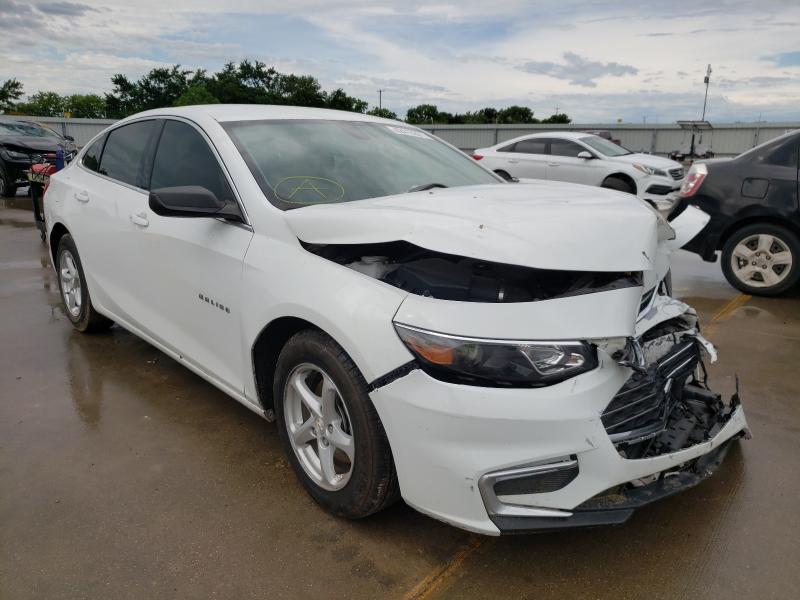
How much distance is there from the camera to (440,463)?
6.56 ft

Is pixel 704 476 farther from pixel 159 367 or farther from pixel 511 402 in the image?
pixel 159 367

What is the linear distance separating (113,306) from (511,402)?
2.99m

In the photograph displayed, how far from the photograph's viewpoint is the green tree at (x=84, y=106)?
304ft

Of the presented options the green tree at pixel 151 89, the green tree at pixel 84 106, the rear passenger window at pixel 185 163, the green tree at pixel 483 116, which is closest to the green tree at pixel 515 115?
the green tree at pixel 483 116

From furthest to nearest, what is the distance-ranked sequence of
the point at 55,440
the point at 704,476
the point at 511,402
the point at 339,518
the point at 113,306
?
1. the point at 113,306
2. the point at 55,440
3. the point at 339,518
4. the point at 704,476
5. the point at 511,402

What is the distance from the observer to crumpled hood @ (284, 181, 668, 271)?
6.81ft

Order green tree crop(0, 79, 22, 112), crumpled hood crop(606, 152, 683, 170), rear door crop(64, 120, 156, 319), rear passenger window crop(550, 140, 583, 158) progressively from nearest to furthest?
rear door crop(64, 120, 156, 319)
crumpled hood crop(606, 152, 683, 170)
rear passenger window crop(550, 140, 583, 158)
green tree crop(0, 79, 22, 112)

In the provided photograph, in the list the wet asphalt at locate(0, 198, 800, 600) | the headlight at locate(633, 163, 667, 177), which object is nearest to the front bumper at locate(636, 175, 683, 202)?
the headlight at locate(633, 163, 667, 177)

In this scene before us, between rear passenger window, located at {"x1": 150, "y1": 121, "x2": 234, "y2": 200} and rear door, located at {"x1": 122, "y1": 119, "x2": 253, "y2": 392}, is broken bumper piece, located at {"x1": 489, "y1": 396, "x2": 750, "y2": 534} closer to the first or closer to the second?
rear door, located at {"x1": 122, "y1": 119, "x2": 253, "y2": 392}

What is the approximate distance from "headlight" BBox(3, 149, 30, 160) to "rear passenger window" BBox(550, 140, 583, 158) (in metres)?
10.8

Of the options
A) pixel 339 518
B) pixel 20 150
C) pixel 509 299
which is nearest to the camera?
pixel 509 299

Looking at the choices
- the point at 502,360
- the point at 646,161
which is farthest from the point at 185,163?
the point at 646,161

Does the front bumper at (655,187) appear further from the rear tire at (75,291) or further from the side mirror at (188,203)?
the side mirror at (188,203)

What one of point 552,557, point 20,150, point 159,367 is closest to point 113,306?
point 159,367
